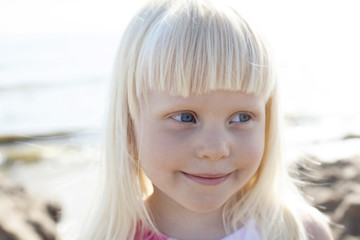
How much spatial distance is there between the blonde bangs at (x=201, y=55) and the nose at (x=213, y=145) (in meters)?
0.14

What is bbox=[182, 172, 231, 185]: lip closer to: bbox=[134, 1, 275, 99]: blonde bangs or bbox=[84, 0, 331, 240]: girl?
bbox=[84, 0, 331, 240]: girl

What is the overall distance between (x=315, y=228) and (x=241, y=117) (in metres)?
0.61

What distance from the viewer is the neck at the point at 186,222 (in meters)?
2.15

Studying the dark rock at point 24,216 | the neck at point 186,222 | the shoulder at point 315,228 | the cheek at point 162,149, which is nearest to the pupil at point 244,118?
the cheek at point 162,149

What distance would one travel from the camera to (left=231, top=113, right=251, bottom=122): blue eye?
1949 mm

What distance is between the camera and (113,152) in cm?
221

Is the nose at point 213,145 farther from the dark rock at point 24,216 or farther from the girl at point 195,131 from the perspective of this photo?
the dark rock at point 24,216

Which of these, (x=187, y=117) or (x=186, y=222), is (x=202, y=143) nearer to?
(x=187, y=117)

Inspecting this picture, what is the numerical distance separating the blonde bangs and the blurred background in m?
0.10

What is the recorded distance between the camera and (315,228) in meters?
2.26

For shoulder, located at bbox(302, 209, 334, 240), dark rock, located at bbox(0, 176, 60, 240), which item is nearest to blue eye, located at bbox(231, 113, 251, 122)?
shoulder, located at bbox(302, 209, 334, 240)

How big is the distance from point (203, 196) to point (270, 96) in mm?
453

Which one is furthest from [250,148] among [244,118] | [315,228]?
[315,228]

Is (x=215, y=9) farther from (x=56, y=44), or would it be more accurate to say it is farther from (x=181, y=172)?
(x=56, y=44)
